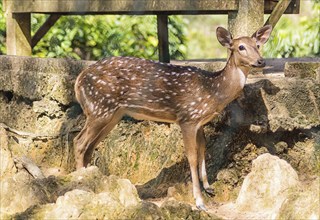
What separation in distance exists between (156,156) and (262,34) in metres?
1.51

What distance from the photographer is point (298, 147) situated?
8.59 meters

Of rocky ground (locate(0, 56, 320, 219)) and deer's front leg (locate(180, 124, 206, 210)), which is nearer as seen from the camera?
rocky ground (locate(0, 56, 320, 219))

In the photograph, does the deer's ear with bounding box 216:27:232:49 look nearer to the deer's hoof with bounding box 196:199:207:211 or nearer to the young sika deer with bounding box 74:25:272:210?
the young sika deer with bounding box 74:25:272:210

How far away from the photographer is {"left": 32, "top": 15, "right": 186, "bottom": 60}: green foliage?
42.8 feet

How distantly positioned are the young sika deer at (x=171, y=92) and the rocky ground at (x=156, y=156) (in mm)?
376

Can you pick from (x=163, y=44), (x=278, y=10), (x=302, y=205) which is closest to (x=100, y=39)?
(x=163, y=44)

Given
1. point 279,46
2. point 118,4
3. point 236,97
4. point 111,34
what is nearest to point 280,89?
point 236,97

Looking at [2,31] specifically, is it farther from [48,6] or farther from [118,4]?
[118,4]

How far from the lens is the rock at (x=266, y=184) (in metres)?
7.11

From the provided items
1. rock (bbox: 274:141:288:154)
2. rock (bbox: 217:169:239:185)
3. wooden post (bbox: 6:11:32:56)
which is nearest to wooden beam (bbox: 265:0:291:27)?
rock (bbox: 274:141:288:154)

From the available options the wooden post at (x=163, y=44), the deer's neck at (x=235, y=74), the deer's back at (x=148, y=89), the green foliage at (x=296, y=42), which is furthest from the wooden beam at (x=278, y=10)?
the green foliage at (x=296, y=42)

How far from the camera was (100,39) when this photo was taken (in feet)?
43.4

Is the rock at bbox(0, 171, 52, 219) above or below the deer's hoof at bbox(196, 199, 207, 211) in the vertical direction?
above

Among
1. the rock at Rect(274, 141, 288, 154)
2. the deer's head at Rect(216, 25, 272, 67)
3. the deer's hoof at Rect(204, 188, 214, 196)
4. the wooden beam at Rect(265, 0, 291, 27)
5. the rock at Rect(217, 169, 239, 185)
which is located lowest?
the deer's hoof at Rect(204, 188, 214, 196)
